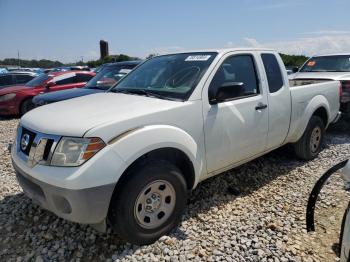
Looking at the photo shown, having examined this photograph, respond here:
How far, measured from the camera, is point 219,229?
3412mm

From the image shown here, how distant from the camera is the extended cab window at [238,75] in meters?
3.59

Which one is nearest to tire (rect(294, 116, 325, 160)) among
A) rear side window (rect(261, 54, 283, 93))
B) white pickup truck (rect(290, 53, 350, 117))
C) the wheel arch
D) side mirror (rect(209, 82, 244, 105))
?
the wheel arch

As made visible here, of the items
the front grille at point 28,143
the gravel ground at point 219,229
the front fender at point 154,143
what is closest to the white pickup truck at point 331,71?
the gravel ground at point 219,229

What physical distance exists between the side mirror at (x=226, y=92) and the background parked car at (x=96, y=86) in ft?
11.8

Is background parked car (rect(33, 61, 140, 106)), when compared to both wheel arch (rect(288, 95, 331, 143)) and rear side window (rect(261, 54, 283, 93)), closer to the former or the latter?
rear side window (rect(261, 54, 283, 93))

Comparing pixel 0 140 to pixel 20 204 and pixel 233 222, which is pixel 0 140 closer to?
pixel 20 204

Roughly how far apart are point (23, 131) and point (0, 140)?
4485 millimetres

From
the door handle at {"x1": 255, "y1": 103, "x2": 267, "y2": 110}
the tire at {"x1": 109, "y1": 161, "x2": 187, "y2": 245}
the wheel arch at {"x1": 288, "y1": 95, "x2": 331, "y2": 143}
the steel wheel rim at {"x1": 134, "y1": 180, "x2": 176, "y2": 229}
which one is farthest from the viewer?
the wheel arch at {"x1": 288, "y1": 95, "x2": 331, "y2": 143}

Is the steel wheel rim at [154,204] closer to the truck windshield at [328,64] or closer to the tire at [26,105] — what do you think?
the truck windshield at [328,64]

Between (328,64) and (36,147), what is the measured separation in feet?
26.5

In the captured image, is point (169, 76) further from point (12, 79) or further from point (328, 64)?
point (12, 79)

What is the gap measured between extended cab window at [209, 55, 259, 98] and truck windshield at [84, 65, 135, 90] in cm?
363

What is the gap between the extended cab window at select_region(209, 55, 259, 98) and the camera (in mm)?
3591

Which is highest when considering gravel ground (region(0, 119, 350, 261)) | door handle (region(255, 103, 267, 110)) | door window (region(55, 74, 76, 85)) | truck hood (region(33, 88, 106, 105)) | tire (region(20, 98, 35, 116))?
door window (region(55, 74, 76, 85))
